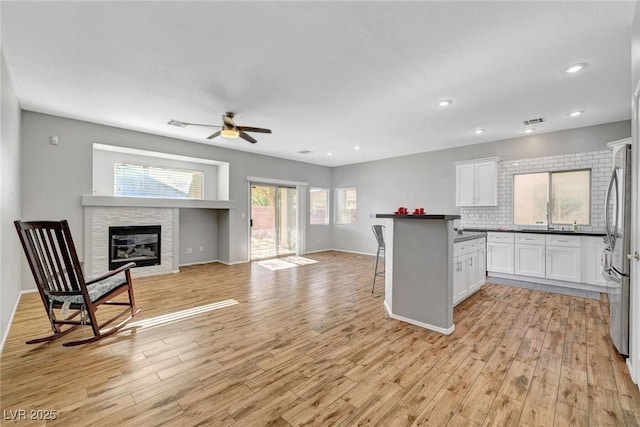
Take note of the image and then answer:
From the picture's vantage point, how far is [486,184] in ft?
18.9

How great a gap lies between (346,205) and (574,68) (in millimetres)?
6383

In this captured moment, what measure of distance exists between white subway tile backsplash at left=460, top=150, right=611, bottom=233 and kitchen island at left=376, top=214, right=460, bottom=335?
143 inches

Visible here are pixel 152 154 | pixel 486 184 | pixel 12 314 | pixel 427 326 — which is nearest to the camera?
pixel 427 326

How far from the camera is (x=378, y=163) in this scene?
7953 mm

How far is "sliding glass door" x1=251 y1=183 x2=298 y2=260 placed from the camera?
7202 mm

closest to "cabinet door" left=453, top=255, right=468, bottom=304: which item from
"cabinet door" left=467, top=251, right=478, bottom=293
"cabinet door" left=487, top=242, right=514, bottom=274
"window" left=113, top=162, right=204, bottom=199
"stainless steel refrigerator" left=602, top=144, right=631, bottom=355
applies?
"cabinet door" left=467, top=251, right=478, bottom=293

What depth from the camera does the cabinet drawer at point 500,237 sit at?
16.7ft

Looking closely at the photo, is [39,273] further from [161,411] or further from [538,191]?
[538,191]

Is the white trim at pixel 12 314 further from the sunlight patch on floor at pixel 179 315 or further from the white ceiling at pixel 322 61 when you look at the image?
the white ceiling at pixel 322 61

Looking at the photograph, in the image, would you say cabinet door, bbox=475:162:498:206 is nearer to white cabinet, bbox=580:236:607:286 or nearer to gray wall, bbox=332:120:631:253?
gray wall, bbox=332:120:631:253

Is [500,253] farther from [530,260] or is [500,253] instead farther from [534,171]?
[534,171]

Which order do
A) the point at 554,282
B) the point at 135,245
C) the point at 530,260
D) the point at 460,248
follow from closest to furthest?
the point at 460,248 < the point at 554,282 < the point at 530,260 < the point at 135,245

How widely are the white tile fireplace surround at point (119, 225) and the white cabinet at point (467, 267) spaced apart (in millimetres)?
5216

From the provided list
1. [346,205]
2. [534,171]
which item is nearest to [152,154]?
[346,205]
